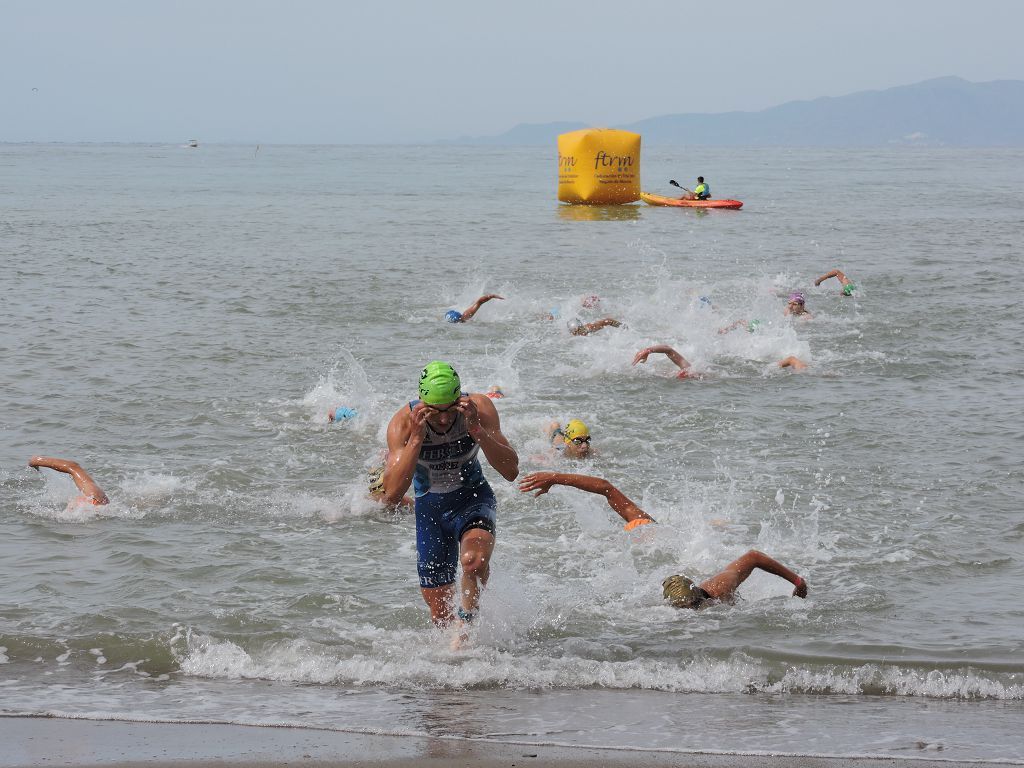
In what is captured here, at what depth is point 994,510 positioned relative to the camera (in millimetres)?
9344

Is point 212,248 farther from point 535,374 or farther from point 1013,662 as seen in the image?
point 1013,662

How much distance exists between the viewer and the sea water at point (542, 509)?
6.00 m

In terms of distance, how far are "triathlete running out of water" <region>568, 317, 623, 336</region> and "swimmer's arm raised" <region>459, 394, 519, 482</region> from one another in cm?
962

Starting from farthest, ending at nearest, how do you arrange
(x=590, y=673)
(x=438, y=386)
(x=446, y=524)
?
(x=446, y=524) < (x=590, y=673) < (x=438, y=386)

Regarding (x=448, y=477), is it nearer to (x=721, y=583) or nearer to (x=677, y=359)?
(x=721, y=583)

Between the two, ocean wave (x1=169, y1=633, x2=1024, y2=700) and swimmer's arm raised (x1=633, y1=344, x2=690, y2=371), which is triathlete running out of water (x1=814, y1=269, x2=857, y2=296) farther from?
ocean wave (x1=169, y1=633, x2=1024, y2=700)

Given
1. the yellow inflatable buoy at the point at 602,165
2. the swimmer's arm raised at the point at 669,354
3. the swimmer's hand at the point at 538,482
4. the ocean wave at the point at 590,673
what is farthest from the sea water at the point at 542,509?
the yellow inflatable buoy at the point at 602,165

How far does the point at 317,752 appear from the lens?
16.4ft

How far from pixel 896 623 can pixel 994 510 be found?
2.79 meters

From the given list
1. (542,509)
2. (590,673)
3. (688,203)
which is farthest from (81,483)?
(688,203)

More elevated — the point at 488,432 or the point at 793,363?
the point at 488,432

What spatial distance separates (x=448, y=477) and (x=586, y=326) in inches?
400

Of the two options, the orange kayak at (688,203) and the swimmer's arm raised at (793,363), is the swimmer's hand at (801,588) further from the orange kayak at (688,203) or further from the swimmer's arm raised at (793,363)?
the orange kayak at (688,203)

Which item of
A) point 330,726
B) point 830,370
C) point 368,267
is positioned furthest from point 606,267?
point 330,726
